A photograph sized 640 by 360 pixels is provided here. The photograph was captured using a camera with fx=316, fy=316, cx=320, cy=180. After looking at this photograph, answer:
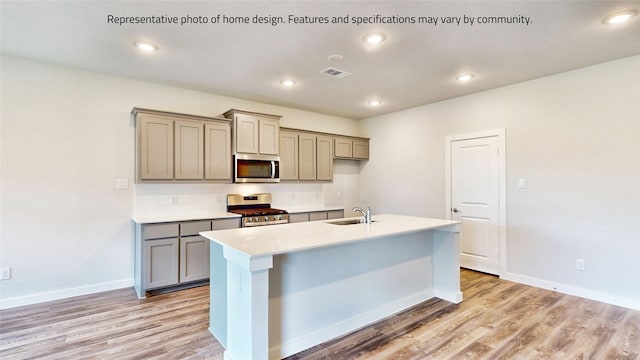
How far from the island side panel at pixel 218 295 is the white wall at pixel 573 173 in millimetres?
3630

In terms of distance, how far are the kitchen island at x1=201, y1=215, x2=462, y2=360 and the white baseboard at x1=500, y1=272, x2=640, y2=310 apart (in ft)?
4.17

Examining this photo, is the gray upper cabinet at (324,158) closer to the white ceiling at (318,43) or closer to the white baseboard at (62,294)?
the white ceiling at (318,43)

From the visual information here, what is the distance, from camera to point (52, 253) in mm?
3449

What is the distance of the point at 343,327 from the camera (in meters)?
2.65

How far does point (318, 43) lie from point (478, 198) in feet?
10.3

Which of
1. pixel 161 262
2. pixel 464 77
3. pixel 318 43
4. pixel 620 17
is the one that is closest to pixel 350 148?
pixel 464 77

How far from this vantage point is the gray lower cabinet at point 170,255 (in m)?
3.47

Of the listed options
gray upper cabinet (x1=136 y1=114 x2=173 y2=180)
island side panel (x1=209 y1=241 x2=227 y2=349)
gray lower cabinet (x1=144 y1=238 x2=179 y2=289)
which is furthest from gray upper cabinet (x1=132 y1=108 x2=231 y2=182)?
island side panel (x1=209 y1=241 x2=227 y2=349)

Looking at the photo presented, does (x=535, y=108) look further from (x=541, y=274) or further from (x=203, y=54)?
(x=203, y=54)

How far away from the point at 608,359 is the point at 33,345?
436 cm

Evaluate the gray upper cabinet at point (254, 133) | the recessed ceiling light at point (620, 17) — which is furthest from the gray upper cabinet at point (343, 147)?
the recessed ceiling light at point (620, 17)

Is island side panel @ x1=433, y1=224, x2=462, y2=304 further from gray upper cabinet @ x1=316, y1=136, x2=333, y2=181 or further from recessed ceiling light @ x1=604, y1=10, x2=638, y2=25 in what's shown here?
gray upper cabinet @ x1=316, y1=136, x2=333, y2=181

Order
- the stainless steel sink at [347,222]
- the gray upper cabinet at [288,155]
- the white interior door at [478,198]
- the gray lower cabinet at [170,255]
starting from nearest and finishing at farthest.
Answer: the stainless steel sink at [347,222] < the gray lower cabinet at [170,255] < the white interior door at [478,198] < the gray upper cabinet at [288,155]

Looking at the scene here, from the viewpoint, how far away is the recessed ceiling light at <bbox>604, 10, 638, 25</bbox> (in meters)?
2.38
